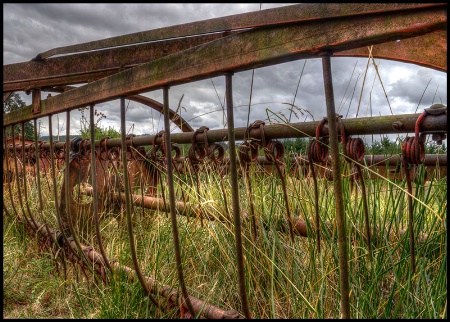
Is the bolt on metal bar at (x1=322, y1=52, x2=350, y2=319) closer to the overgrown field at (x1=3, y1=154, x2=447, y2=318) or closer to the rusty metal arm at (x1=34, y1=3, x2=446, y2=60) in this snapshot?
the rusty metal arm at (x1=34, y1=3, x2=446, y2=60)

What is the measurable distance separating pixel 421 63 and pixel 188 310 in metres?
1.25

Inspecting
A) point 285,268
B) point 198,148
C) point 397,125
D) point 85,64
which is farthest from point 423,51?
point 85,64

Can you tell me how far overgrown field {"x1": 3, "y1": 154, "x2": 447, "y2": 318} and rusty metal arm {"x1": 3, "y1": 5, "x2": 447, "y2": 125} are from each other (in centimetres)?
58

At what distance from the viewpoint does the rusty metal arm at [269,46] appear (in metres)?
0.81

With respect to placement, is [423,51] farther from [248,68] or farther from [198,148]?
[198,148]

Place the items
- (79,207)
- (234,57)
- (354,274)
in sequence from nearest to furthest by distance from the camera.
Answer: (234,57) → (354,274) → (79,207)

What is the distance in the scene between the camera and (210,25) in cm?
132

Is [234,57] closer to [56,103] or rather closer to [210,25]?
[210,25]

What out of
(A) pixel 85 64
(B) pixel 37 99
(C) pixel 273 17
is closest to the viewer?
(C) pixel 273 17

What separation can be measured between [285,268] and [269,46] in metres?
1.08

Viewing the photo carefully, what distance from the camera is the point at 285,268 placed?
1812mm

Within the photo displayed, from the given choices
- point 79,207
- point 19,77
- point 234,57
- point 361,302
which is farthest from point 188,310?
point 79,207

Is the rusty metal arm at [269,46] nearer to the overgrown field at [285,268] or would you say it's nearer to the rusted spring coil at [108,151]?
the overgrown field at [285,268]

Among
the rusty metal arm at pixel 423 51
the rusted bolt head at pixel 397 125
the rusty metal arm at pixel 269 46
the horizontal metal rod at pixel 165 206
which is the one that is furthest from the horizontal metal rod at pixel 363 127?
the horizontal metal rod at pixel 165 206
